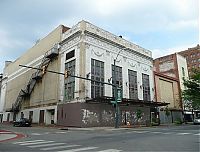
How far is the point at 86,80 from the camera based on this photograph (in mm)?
29703

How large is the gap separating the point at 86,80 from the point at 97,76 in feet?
8.68

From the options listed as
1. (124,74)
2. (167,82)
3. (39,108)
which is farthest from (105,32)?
(167,82)

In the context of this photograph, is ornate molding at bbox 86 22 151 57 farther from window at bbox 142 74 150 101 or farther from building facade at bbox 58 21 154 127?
window at bbox 142 74 150 101

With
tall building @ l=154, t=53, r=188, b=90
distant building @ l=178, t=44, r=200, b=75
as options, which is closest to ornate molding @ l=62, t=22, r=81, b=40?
tall building @ l=154, t=53, r=188, b=90

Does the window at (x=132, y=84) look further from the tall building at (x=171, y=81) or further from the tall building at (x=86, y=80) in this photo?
the tall building at (x=171, y=81)

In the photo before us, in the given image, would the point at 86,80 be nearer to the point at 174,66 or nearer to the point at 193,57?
the point at 174,66

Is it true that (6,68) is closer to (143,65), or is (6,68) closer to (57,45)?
(57,45)

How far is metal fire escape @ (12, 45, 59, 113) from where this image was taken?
37.0 meters

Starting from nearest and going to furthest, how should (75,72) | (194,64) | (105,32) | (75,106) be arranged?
1. (75,106)
2. (75,72)
3. (105,32)
4. (194,64)

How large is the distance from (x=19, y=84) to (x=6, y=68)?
1443 centimetres

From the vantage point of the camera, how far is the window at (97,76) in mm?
30558

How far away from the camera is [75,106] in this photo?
95.8ft

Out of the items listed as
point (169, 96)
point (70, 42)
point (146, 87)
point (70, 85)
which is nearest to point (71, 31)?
point (70, 42)

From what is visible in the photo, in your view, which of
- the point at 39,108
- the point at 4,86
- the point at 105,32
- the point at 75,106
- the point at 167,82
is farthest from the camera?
the point at 4,86
